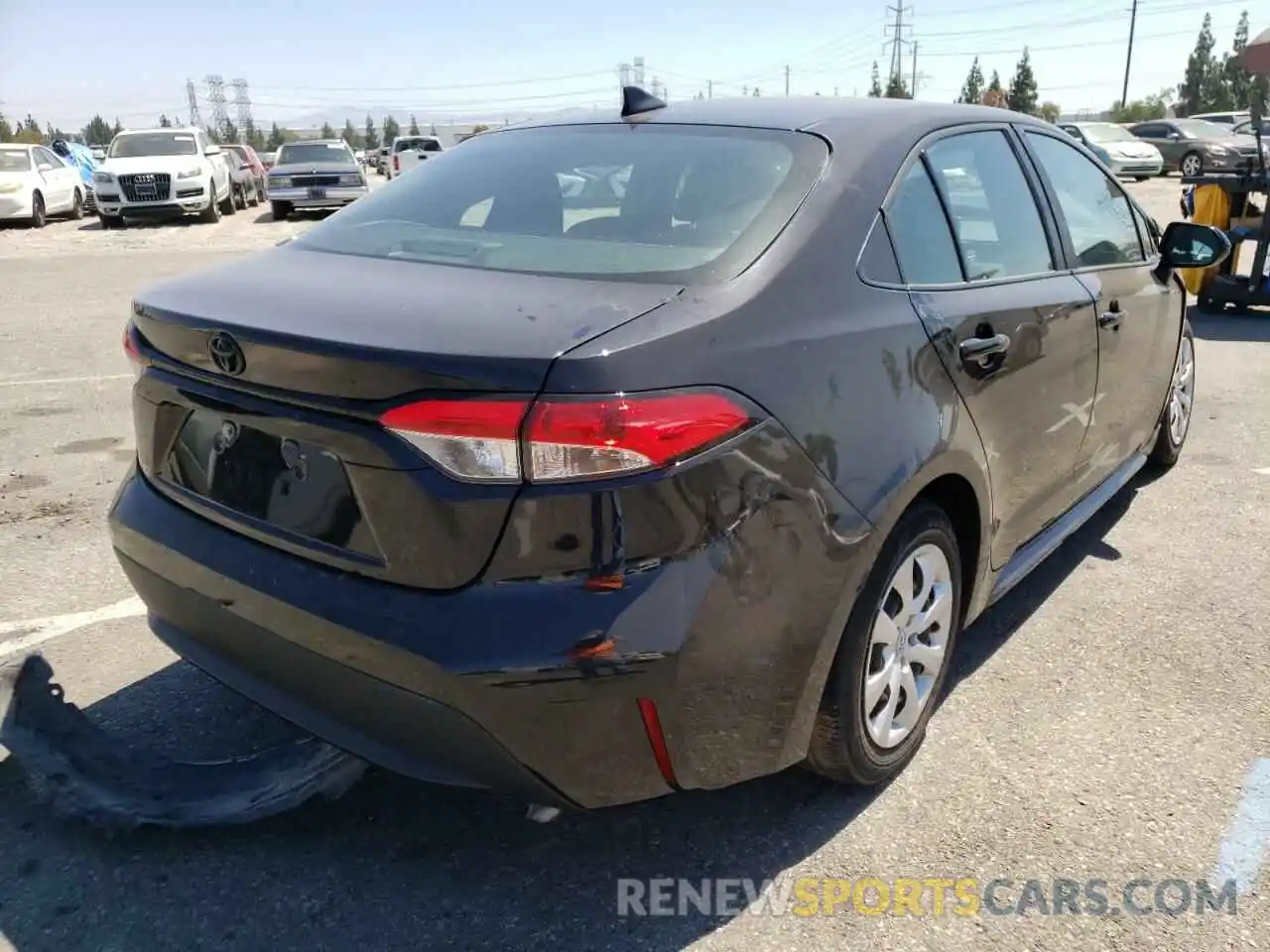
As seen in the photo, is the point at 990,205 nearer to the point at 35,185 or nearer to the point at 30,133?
the point at 35,185

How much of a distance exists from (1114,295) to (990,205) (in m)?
0.78

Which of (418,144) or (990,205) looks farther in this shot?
(418,144)

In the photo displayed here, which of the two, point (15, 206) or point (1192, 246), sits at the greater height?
point (1192, 246)

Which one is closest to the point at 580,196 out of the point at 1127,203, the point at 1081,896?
the point at 1081,896

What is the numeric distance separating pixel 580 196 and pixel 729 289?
80 centimetres

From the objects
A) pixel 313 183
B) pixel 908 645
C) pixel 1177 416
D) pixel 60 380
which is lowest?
pixel 60 380

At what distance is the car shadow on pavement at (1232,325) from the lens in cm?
854

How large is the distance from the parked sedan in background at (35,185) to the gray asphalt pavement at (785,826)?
18648mm

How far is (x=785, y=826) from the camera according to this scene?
2553 millimetres

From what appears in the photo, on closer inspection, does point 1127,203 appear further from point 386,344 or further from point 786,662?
point 386,344

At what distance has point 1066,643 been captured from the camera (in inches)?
136

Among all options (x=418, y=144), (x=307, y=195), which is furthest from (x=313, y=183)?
(x=418, y=144)

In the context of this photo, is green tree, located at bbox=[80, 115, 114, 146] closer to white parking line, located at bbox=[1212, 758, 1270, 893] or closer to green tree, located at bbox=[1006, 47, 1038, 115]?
green tree, located at bbox=[1006, 47, 1038, 115]
